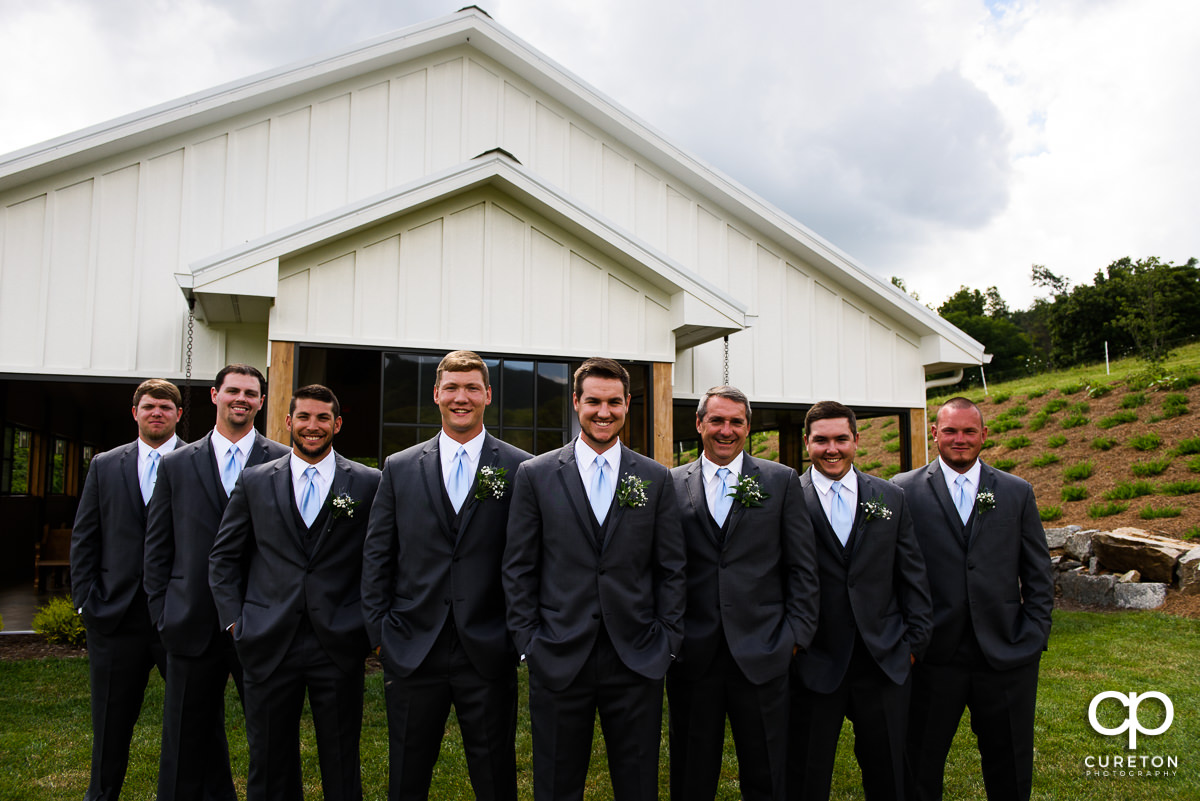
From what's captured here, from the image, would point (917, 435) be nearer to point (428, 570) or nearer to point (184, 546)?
point (428, 570)

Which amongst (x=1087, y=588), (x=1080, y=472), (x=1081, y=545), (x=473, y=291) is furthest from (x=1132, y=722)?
(x=1080, y=472)

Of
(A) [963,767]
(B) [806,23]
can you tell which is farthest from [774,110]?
(A) [963,767]

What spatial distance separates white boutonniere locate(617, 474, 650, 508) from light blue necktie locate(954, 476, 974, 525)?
1.82 m

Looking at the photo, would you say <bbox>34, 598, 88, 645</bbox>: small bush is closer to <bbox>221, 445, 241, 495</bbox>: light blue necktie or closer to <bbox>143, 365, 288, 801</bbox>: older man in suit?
<bbox>143, 365, 288, 801</bbox>: older man in suit

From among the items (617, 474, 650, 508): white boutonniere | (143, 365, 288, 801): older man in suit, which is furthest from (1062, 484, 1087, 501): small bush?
(143, 365, 288, 801): older man in suit

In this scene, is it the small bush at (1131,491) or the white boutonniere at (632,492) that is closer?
the white boutonniere at (632,492)

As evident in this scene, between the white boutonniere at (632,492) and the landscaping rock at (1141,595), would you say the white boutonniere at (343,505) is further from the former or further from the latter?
the landscaping rock at (1141,595)

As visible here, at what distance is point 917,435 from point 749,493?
833 cm

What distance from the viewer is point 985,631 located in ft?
12.2

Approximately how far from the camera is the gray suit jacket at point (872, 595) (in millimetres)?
3566

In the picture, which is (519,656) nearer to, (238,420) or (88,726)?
(238,420)

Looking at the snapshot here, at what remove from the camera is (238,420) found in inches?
161

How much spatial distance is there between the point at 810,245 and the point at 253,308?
23.3ft

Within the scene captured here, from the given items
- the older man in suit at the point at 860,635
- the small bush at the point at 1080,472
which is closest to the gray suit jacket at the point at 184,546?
the older man in suit at the point at 860,635
